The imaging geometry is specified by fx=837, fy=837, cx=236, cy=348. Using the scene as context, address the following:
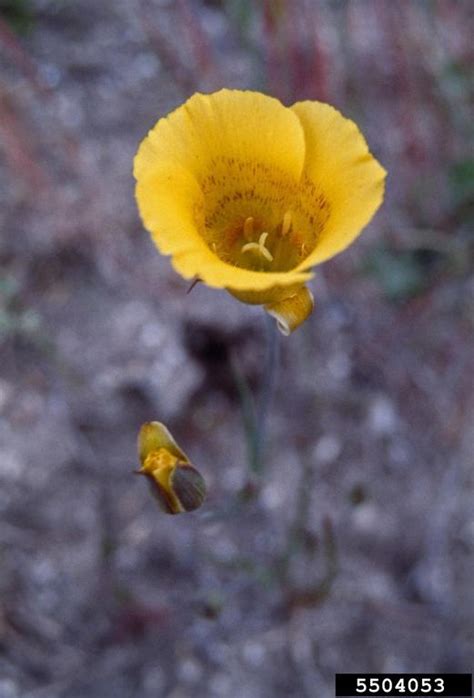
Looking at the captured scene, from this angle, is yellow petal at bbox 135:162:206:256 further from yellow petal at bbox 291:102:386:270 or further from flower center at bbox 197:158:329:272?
yellow petal at bbox 291:102:386:270

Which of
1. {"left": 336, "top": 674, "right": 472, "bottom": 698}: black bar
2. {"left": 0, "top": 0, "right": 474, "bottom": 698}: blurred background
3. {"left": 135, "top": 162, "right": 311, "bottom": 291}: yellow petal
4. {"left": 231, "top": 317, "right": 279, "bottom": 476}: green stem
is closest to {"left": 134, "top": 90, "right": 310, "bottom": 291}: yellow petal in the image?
{"left": 135, "top": 162, "right": 311, "bottom": 291}: yellow petal

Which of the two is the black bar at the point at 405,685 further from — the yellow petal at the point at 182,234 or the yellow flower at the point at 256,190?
the yellow petal at the point at 182,234

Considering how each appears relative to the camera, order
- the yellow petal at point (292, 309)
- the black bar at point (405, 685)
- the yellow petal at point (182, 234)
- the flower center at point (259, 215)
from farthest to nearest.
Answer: the black bar at point (405, 685)
the flower center at point (259, 215)
the yellow petal at point (292, 309)
the yellow petal at point (182, 234)

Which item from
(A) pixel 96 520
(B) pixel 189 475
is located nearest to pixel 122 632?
(A) pixel 96 520

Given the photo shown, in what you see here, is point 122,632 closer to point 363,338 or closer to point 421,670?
point 421,670

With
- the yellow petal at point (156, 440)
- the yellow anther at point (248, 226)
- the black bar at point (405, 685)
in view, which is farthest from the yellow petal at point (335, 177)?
the black bar at point (405, 685)

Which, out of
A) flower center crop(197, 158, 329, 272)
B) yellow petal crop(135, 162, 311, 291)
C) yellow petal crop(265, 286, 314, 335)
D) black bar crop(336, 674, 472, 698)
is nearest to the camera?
yellow petal crop(135, 162, 311, 291)

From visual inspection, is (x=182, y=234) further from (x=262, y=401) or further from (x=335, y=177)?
(x=262, y=401)

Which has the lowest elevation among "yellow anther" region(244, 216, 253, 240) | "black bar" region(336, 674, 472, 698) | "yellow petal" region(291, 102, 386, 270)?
"black bar" region(336, 674, 472, 698)
